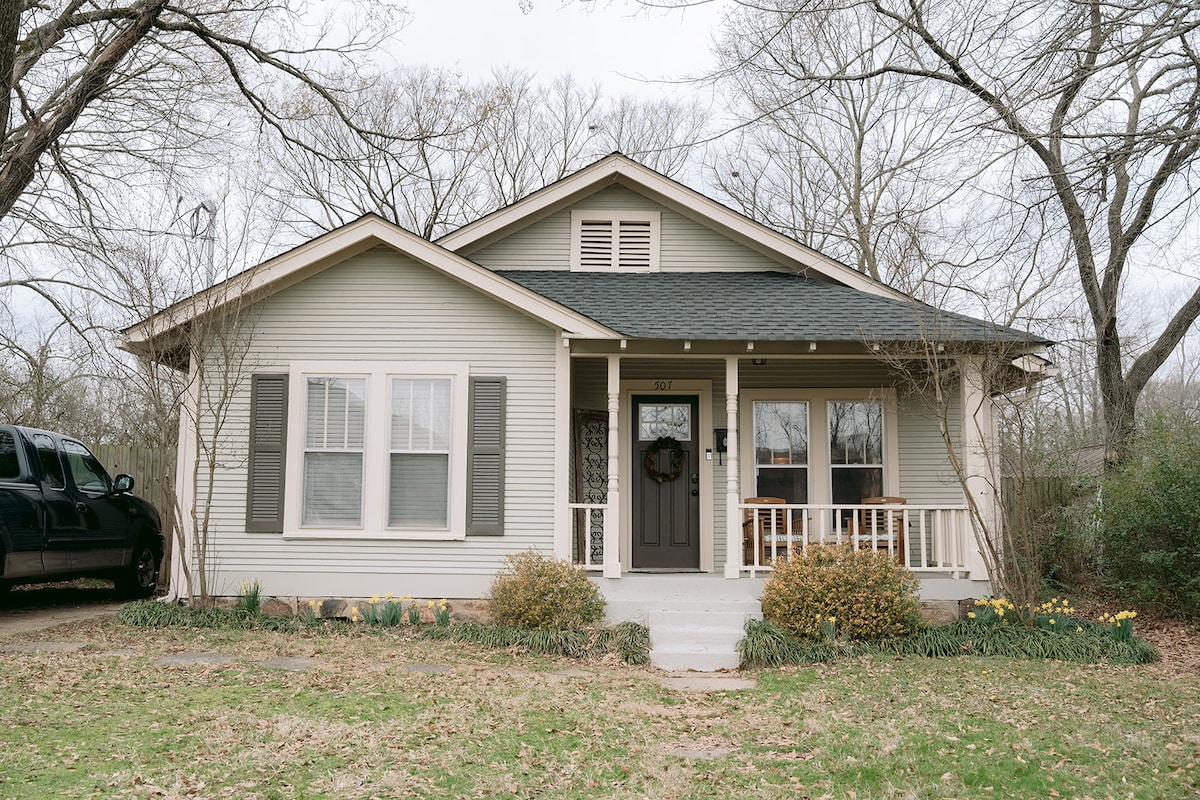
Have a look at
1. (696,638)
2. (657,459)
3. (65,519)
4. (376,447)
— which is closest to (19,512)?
(65,519)

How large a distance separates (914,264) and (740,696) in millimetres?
6316

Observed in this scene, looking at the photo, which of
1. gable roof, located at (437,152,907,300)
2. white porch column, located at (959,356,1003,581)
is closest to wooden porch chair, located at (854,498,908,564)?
white porch column, located at (959,356,1003,581)

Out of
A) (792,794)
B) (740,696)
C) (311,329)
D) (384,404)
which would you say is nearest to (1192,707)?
(740,696)

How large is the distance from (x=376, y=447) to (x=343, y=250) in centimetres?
210

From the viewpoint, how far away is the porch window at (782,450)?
11.5m

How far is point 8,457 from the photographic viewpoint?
9.09 metres

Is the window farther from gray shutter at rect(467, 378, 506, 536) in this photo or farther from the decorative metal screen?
the decorative metal screen

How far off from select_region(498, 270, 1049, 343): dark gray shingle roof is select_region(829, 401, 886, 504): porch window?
138 cm

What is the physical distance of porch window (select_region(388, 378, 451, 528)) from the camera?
9.69m

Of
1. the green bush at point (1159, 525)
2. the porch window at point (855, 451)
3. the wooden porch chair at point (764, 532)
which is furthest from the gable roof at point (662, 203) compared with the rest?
the green bush at point (1159, 525)

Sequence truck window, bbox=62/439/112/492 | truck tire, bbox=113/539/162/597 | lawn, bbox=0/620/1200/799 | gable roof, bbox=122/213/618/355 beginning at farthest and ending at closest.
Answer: truck tire, bbox=113/539/162/597 < truck window, bbox=62/439/112/492 < gable roof, bbox=122/213/618/355 < lawn, bbox=0/620/1200/799

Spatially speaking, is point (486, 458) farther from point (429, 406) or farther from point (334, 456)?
point (334, 456)

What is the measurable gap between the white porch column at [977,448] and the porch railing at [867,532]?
16 cm

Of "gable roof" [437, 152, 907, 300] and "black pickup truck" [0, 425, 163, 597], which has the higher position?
"gable roof" [437, 152, 907, 300]
